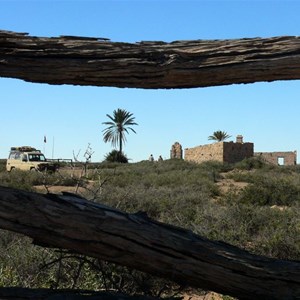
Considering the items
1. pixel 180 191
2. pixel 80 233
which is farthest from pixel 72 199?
pixel 180 191

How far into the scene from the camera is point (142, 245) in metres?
2.94

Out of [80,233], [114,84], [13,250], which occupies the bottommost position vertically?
[13,250]

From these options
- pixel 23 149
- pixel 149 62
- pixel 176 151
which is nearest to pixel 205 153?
pixel 176 151

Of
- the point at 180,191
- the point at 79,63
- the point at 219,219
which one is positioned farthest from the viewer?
the point at 180,191

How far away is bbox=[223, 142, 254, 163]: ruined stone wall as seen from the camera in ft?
127

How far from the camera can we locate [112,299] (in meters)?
2.94

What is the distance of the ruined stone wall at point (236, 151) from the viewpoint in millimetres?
38656

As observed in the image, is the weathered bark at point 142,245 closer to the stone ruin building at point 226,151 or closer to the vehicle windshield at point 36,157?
the vehicle windshield at point 36,157

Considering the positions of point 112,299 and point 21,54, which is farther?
point 21,54

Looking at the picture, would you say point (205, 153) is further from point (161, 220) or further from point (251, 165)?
point (161, 220)

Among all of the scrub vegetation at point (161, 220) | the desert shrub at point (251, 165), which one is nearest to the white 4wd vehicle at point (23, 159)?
the desert shrub at point (251, 165)

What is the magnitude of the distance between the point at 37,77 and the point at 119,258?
1.06 m

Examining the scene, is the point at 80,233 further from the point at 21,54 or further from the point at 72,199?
the point at 21,54

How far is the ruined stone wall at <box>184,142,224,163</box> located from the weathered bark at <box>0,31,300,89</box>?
35.5m
